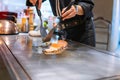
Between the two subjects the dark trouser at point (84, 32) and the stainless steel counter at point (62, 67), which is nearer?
the stainless steel counter at point (62, 67)

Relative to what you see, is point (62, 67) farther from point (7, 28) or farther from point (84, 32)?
point (7, 28)

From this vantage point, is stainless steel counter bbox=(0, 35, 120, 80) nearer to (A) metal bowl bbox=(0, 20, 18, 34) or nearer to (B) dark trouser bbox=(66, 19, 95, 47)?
(B) dark trouser bbox=(66, 19, 95, 47)

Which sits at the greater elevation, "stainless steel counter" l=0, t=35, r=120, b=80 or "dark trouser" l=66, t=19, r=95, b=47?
"dark trouser" l=66, t=19, r=95, b=47

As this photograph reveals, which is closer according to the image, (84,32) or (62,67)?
(62,67)

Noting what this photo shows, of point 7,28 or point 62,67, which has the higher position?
point 7,28

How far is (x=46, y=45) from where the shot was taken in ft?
3.05

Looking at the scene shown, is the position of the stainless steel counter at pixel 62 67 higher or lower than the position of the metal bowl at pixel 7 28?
lower

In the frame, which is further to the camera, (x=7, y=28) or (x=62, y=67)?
(x=7, y=28)

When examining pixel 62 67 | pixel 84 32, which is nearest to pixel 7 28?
pixel 84 32

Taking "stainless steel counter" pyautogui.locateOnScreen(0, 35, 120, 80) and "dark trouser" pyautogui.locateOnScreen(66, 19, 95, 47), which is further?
"dark trouser" pyautogui.locateOnScreen(66, 19, 95, 47)

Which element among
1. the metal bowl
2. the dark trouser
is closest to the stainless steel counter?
the dark trouser

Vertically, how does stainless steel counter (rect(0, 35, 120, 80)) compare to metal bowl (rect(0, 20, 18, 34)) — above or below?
below

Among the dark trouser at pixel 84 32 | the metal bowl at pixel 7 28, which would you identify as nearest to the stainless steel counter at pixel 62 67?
the dark trouser at pixel 84 32

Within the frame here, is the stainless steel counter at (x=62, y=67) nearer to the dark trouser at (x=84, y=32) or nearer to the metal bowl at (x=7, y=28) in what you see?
the dark trouser at (x=84, y=32)
